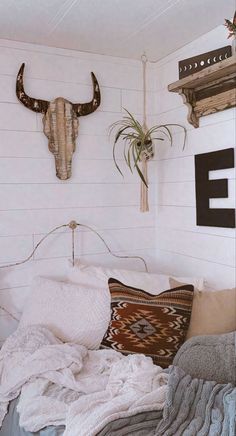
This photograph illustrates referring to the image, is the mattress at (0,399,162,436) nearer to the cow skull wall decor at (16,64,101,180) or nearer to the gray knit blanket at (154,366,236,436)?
the gray knit blanket at (154,366,236,436)

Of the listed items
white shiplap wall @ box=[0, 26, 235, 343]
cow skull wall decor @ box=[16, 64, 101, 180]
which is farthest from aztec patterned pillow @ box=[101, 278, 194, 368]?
cow skull wall decor @ box=[16, 64, 101, 180]

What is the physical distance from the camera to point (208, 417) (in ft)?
4.23

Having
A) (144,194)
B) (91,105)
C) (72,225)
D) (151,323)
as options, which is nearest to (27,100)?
(91,105)

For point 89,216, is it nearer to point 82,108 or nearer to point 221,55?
point 82,108

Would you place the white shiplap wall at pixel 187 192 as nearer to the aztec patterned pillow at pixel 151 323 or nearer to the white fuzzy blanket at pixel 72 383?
the aztec patterned pillow at pixel 151 323

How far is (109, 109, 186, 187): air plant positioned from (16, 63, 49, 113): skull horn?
1.51ft

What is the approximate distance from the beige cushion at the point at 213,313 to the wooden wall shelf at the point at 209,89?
968 mm

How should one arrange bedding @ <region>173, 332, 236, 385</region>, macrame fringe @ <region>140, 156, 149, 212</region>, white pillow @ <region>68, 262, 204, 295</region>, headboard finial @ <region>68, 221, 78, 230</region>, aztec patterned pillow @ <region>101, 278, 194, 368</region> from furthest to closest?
macrame fringe @ <region>140, 156, 149, 212</region> < headboard finial @ <region>68, 221, 78, 230</region> < white pillow @ <region>68, 262, 204, 295</region> < aztec patterned pillow @ <region>101, 278, 194, 368</region> < bedding @ <region>173, 332, 236, 385</region>

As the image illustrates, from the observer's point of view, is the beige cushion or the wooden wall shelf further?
the wooden wall shelf

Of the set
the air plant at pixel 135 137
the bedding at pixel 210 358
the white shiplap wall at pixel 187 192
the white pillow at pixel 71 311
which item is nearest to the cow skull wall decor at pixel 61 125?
the air plant at pixel 135 137

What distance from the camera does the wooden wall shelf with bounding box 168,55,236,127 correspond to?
1.96 metres

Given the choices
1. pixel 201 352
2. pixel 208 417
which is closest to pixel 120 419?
pixel 208 417

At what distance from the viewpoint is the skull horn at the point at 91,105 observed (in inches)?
97.9

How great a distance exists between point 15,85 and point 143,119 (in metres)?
0.85
